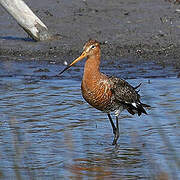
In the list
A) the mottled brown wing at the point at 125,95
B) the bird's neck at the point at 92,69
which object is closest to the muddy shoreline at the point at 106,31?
the mottled brown wing at the point at 125,95

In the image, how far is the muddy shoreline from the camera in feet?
40.6

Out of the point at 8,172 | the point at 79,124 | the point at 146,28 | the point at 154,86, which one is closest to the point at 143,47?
the point at 146,28

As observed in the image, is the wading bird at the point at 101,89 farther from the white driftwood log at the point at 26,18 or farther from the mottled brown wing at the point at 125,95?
the white driftwood log at the point at 26,18

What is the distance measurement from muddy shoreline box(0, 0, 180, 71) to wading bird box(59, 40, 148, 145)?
3.67m

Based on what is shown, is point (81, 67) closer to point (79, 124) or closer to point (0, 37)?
point (0, 37)

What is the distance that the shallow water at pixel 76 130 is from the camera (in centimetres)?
717

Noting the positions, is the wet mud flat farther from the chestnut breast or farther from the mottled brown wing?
the chestnut breast

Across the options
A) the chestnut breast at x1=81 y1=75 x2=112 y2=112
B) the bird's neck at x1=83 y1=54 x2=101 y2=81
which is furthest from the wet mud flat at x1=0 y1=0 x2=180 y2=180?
the bird's neck at x1=83 y1=54 x2=101 y2=81

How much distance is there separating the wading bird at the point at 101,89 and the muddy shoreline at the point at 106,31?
12.0 ft

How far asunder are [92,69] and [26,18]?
4.32 metres

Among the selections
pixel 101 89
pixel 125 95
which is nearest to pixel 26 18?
pixel 125 95

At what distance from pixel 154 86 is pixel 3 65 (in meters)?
2.83

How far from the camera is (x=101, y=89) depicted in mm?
7898

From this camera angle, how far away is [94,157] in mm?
7711
